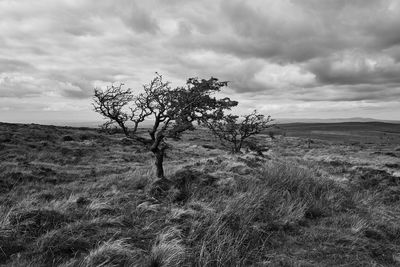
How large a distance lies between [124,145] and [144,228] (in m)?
33.0

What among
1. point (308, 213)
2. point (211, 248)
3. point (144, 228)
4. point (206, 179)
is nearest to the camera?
point (211, 248)

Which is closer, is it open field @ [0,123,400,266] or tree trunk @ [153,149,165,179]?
open field @ [0,123,400,266]

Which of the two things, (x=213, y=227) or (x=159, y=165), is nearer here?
(x=213, y=227)

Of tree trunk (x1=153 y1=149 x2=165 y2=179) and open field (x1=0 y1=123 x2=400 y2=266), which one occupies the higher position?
tree trunk (x1=153 y1=149 x2=165 y2=179)

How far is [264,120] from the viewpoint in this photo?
27.8 meters

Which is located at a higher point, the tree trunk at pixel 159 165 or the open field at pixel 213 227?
the tree trunk at pixel 159 165

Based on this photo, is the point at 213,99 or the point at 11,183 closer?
the point at 213,99

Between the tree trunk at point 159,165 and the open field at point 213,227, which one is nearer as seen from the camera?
the open field at point 213,227

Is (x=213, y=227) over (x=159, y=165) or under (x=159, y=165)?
under

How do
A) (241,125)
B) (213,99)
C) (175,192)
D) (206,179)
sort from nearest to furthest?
(175,192) → (206,179) → (213,99) → (241,125)

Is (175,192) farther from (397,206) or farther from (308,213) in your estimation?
(397,206)

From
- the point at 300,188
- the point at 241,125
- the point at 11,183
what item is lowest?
the point at 11,183

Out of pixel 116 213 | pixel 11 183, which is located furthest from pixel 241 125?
pixel 116 213

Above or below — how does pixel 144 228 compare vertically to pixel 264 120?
below
